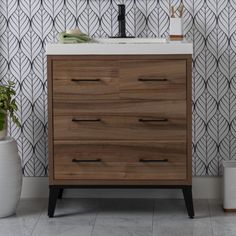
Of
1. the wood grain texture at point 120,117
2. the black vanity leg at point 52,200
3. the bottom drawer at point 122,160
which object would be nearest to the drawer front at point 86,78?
the wood grain texture at point 120,117

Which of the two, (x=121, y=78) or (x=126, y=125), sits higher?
(x=121, y=78)

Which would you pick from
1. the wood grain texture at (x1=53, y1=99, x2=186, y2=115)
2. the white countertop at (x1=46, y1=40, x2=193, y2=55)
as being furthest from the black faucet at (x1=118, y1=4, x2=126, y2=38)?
the wood grain texture at (x1=53, y1=99, x2=186, y2=115)

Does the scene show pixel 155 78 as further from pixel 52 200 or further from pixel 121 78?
pixel 52 200

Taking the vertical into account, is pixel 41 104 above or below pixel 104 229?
above

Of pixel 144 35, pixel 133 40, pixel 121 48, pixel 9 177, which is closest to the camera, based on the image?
pixel 121 48

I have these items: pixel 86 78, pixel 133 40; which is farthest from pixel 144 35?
pixel 86 78

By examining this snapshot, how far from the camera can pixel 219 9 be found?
12.8ft

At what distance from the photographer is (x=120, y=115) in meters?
3.55

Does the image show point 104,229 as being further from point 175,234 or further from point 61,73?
point 61,73

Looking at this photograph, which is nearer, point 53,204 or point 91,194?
point 53,204

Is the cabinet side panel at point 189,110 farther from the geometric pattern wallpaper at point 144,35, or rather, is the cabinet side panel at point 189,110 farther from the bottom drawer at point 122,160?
the geometric pattern wallpaper at point 144,35

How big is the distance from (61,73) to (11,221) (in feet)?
2.62

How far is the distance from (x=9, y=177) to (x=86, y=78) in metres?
0.65

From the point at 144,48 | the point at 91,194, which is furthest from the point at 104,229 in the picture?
the point at 144,48
